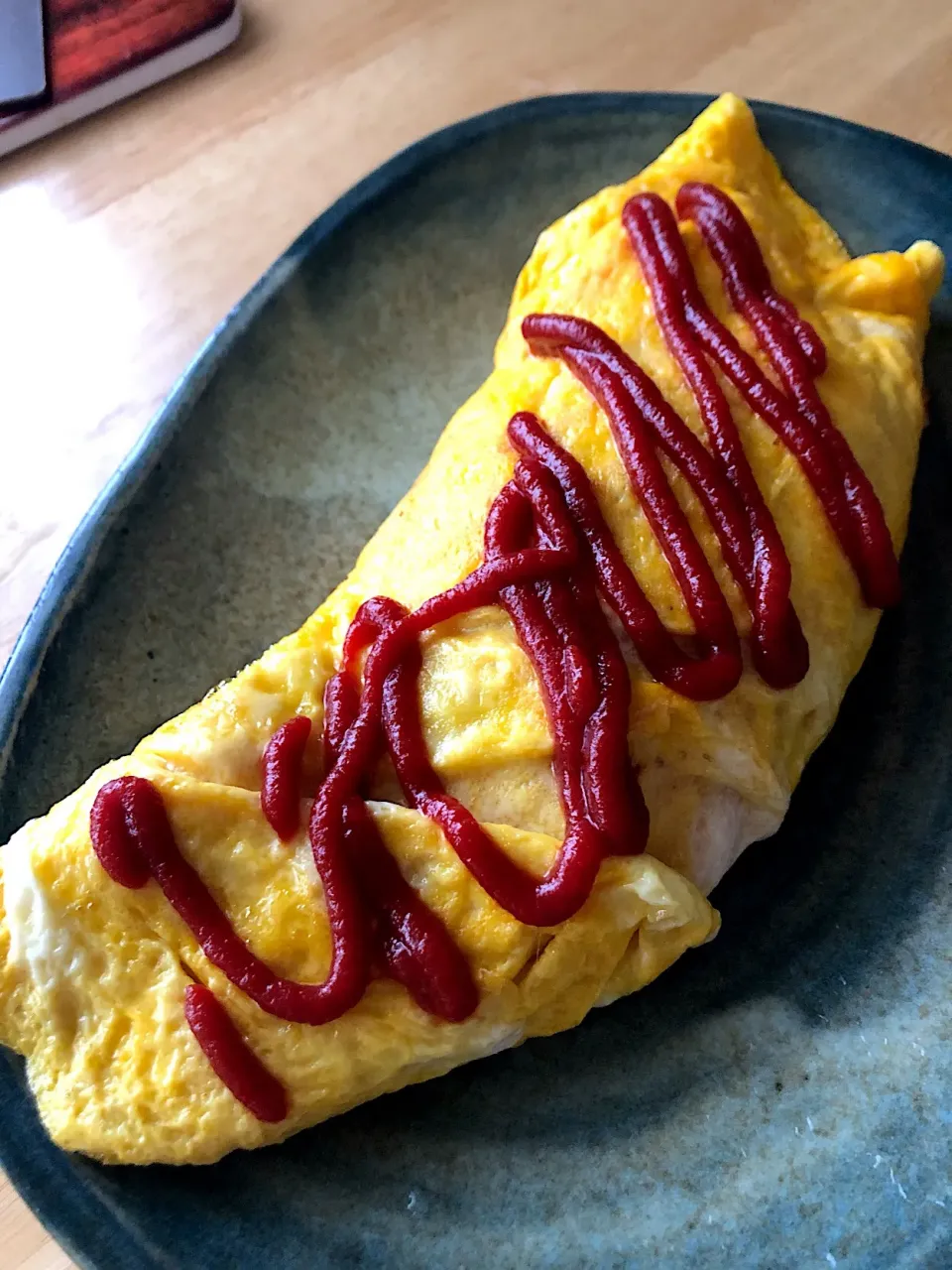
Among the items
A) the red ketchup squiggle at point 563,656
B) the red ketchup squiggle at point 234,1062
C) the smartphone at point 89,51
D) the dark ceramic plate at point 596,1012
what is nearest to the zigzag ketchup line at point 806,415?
the red ketchup squiggle at point 563,656

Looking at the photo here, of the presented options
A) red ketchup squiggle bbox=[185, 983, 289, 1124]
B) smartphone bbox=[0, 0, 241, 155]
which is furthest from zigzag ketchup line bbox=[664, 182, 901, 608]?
smartphone bbox=[0, 0, 241, 155]

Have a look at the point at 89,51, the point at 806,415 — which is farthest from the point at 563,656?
the point at 89,51

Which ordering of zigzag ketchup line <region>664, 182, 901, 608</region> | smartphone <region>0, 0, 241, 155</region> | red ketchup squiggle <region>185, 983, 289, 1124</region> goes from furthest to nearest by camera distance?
smartphone <region>0, 0, 241, 155</region>
zigzag ketchup line <region>664, 182, 901, 608</region>
red ketchup squiggle <region>185, 983, 289, 1124</region>

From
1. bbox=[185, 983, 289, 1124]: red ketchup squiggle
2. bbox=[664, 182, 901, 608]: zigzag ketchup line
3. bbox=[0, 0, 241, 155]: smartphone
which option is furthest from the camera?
bbox=[0, 0, 241, 155]: smartphone

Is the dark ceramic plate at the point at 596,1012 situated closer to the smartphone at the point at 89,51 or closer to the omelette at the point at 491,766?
the omelette at the point at 491,766

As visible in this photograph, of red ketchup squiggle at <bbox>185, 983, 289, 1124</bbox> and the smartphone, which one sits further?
the smartphone

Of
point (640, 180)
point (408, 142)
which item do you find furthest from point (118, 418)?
point (640, 180)

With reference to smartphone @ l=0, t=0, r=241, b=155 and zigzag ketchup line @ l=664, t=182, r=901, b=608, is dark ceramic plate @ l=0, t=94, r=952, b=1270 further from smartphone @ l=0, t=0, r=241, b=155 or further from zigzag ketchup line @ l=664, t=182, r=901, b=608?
smartphone @ l=0, t=0, r=241, b=155

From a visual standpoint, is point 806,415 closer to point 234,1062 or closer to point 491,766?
point 491,766

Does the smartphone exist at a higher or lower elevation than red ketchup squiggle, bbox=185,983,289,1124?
higher
